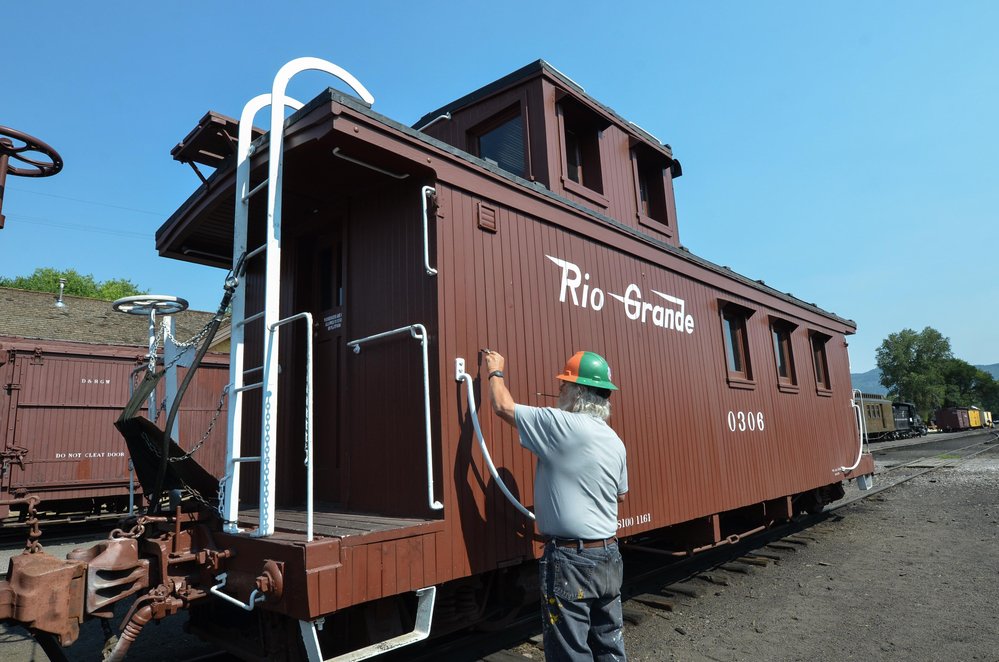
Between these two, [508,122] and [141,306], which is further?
[508,122]

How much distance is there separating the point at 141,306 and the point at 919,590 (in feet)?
25.3

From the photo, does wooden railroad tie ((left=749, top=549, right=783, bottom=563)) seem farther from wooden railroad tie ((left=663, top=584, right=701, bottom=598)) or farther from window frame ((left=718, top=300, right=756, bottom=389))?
window frame ((left=718, top=300, right=756, bottom=389))

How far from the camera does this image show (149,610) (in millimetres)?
3105

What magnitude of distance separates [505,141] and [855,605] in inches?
228

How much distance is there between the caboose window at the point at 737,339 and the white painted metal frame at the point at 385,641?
5164 millimetres

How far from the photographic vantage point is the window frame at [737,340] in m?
7.31

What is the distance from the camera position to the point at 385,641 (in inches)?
133

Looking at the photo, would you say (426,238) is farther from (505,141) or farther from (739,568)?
(739,568)

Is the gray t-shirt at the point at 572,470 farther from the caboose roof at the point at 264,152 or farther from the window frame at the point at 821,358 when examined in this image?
the window frame at the point at 821,358

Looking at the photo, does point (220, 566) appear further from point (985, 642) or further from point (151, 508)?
point (985, 642)

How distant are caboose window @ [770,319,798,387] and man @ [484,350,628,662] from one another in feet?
20.7

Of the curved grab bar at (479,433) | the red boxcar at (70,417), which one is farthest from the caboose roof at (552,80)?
the red boxcar at (70,417)

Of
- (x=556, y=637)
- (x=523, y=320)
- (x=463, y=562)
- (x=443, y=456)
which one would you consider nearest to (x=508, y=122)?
(x=523, y=320)

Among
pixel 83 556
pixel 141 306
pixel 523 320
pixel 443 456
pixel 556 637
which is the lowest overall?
pixel 556 637
